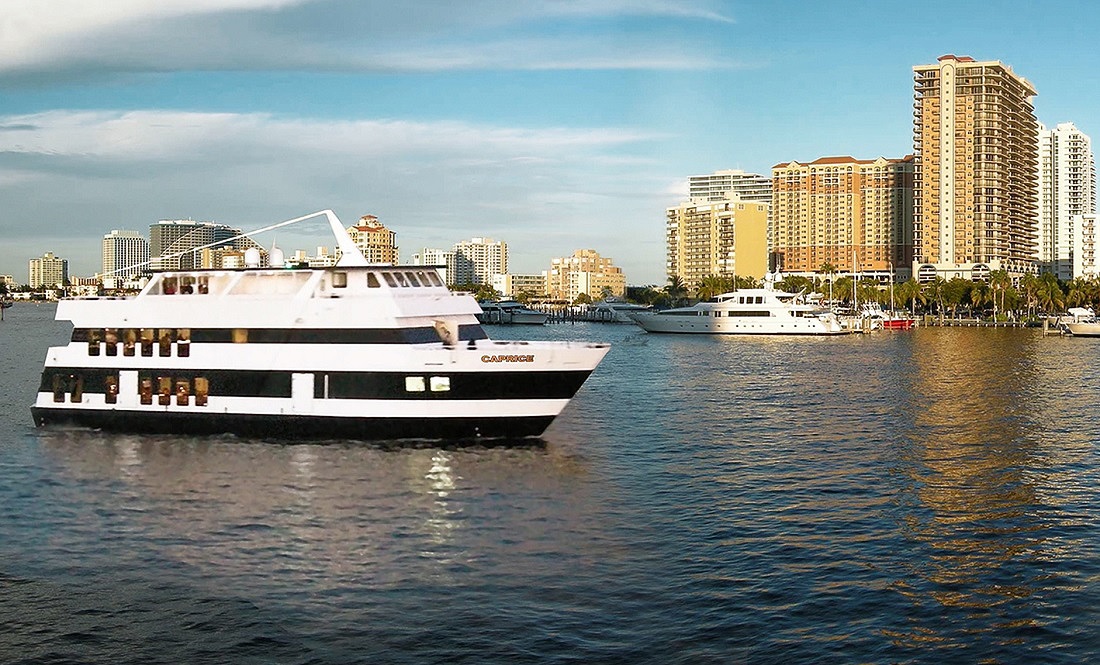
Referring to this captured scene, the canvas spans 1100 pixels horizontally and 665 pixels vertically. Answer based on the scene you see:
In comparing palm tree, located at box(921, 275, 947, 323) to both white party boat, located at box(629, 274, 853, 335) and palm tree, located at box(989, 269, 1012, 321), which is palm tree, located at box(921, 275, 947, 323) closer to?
palm tree, located at box(989, 269, 1012, 321)

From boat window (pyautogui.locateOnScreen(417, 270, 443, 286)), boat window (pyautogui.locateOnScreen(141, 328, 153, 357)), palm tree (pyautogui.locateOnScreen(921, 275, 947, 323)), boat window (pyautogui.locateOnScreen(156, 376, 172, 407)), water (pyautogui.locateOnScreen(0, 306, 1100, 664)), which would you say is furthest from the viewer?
palm tree (pyautogui.locateOnScreen(921, 275, 947, 323))

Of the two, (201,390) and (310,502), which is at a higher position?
(201,390)

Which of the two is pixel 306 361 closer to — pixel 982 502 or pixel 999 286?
pixel 982 502

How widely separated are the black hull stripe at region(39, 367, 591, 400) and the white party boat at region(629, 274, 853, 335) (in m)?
105

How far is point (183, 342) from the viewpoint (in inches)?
1596

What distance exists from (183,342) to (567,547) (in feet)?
68.9

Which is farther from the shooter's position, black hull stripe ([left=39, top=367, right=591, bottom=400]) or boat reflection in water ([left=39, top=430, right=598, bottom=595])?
black hull stripe ([left=39, top=367, right=591, bottom=400])

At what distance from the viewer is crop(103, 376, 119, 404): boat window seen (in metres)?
42.0

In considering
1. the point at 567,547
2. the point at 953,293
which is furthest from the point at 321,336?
the point at 953,293


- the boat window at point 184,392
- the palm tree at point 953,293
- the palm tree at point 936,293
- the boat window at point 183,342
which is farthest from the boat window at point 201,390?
the palm tree at point 953,293

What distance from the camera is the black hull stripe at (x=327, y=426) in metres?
37.9

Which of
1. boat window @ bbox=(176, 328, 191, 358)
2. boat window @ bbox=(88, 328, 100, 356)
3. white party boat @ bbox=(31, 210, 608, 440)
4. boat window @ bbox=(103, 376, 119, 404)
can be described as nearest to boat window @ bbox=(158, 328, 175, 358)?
white party boat @ bbox=(31, 210, 608, 440)

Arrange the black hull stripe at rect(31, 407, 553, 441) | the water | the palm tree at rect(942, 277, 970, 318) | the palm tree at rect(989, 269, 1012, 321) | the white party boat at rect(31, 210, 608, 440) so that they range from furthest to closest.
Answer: the palm tree at rect(942, 277, 970, 318)
the palm tree at rect(989, 269, 1012, 321)
the black hull stripe at rect(31, 407, 553, 441)
the white party boat at rect(31, 210, 608, 440)
the water

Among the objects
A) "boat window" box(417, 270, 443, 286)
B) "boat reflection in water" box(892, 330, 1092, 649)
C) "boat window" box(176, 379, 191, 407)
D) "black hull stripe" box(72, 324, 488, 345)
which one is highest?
"boat window" box(417, 270, 443, 286)
